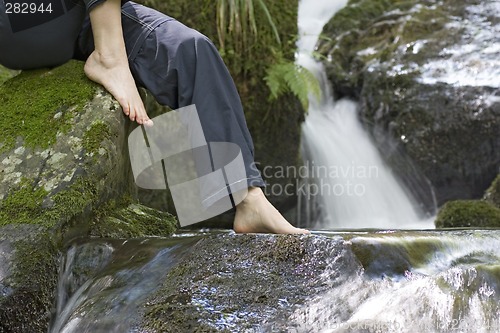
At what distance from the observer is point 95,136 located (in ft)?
7.81

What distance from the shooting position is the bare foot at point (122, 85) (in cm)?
248

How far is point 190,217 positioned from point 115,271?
9.93ft

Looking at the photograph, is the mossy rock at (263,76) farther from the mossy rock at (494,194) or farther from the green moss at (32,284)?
the green moss at (32,284)

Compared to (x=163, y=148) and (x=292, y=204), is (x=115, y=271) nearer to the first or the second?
(x=163, y=148)

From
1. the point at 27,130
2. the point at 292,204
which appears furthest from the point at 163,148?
the point at 27,130

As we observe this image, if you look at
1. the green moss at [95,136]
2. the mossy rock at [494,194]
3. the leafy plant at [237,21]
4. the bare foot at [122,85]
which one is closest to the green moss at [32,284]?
the green moss at [95,136]

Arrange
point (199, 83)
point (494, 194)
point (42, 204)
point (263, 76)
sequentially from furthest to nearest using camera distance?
point (494, 194) → point (263, 76) → point (199, 83) → point (42, 204)

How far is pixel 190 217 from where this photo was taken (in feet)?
16.5

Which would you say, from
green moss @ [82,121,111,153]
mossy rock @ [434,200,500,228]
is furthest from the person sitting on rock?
mossy rock @ [434,200,500,228]

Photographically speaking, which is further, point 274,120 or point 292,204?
point 292,204

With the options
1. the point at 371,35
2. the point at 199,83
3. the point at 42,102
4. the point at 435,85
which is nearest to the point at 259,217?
the point at 199,83

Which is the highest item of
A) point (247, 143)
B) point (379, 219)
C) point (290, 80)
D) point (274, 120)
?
point (247, 143)

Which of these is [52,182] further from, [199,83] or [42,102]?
[199,83]

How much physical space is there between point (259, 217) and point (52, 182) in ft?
2.43
